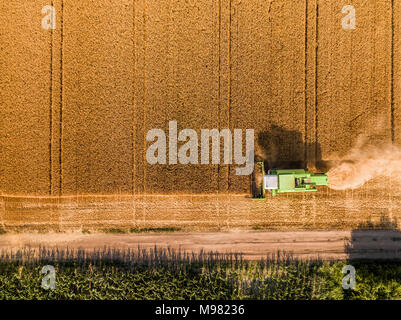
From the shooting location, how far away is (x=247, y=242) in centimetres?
1003

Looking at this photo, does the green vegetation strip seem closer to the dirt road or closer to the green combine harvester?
the dirt road

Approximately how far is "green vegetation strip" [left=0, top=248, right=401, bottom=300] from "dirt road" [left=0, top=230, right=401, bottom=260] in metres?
0.25

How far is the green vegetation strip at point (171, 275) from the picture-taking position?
984 cm

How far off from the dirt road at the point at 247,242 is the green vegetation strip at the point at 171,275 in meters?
0.25

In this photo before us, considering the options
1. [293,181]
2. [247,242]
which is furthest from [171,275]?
[293,181]

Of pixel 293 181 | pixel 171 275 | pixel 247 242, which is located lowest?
pixel 171 275

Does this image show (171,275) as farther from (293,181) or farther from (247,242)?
(293,181)

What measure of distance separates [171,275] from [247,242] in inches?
116

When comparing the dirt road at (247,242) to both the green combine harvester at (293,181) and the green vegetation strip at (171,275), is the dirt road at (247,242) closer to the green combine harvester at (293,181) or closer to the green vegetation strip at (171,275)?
the green vegetation strip at (171,275)

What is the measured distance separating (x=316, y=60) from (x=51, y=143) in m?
9.95

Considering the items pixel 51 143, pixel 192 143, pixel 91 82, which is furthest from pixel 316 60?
pixel 51 143

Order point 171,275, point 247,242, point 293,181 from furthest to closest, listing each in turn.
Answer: point 247,242 < point 171,275 < point 293,181

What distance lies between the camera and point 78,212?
9.98 meters

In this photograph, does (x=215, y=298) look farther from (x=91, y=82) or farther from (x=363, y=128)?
(x=91, y=82)
